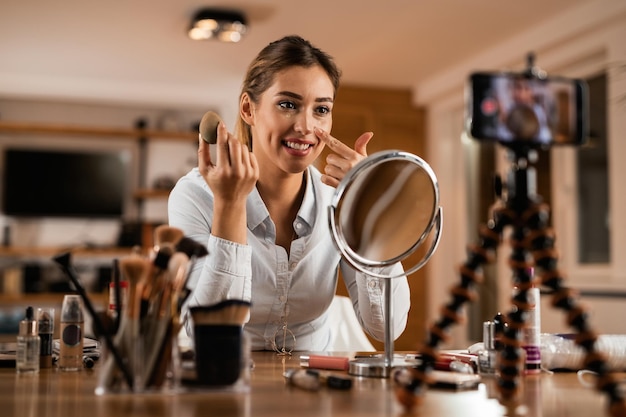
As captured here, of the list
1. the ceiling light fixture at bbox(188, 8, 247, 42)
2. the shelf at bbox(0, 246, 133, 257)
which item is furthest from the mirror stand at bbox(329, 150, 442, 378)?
the shelf at bbox(0, 246, 133, 257)

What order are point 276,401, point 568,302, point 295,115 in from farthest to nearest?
point 295,115 → point 276,401 → point 568,302

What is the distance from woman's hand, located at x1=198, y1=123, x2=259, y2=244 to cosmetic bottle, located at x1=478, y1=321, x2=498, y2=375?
19.0 inches

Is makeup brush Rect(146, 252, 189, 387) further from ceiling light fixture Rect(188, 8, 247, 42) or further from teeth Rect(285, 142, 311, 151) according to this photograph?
ceiling light fixture Rect(188, 8, 247, 42)

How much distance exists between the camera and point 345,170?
1.39m

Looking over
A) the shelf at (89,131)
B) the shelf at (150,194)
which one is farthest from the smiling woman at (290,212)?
the shelf at (89,131)

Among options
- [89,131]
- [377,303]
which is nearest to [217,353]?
[377,303]

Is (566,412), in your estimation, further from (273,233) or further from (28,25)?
(28,25)

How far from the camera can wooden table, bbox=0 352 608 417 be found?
82 centimetres

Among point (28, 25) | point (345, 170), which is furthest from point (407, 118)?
point (345, 170)

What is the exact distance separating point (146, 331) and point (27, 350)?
357 millimetres

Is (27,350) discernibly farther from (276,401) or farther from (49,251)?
(49,251)

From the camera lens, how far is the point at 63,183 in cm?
625

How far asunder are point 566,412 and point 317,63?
43.5 inches

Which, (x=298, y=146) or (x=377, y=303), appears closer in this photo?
(x=377, y=303)
